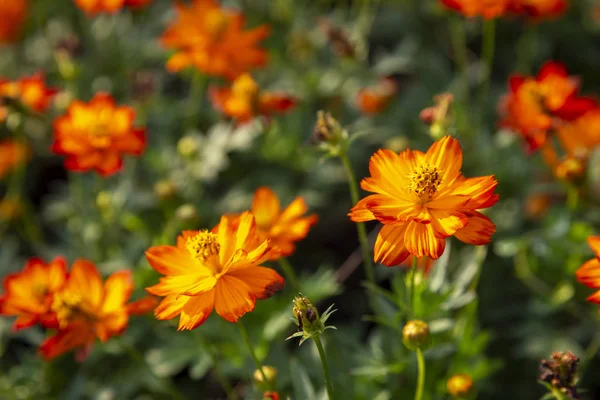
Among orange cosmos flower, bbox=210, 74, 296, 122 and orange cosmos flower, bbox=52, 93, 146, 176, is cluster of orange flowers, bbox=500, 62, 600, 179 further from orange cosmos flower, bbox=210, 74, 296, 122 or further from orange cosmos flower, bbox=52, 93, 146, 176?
orange cosmos flower, bbox=52, 93, 146, 176

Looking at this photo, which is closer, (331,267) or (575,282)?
(575,282)

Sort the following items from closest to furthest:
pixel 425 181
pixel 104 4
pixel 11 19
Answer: pixel 425 181 → pixel 104 4 → pixel 11 19

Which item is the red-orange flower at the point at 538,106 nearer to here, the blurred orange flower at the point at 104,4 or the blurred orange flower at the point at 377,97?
the blurred orange flower at the point at 377,97

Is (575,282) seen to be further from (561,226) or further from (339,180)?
(339,180)

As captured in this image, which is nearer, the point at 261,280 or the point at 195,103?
the point at 261,280

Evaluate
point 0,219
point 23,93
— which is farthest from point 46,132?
point 23,93

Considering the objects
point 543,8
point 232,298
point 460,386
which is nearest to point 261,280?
point 232,298

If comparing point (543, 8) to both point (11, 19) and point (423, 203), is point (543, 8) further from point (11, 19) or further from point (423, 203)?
point (11, 19)

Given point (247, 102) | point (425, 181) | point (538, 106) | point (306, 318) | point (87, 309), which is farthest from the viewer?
point (247, 102)
